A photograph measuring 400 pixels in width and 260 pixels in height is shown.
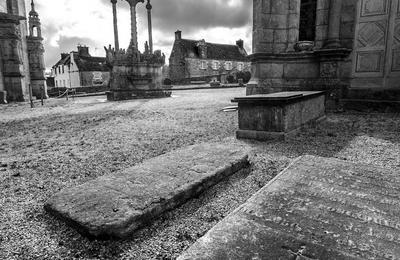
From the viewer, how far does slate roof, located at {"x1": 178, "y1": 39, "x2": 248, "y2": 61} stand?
5128 centimetres

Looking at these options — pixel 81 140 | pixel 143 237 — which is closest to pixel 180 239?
pixel 143 237

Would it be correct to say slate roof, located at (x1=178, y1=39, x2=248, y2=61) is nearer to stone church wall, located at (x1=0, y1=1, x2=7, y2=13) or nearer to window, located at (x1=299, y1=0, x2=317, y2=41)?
stone church wall, located at (x1=0, y1=1, x2=7, y2=13)

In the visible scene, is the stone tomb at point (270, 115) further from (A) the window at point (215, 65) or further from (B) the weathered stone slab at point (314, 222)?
(A) the window at point (215, 65)

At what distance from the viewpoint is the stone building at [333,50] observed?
6.93 meters

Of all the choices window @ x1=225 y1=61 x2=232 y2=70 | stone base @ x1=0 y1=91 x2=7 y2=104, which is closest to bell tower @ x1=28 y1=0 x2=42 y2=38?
stone base @ x1=0 y1=91 x2=7 y2=104

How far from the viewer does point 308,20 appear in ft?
29.5

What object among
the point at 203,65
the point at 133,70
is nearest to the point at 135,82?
the point at 133,70

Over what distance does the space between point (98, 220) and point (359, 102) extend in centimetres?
781

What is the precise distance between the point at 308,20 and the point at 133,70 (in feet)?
31.6

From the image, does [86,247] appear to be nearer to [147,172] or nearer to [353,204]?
[147,172]

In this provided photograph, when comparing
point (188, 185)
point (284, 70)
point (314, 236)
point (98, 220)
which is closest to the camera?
point (314, 236)

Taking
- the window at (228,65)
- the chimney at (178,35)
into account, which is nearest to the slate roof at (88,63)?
the chimney at (178,35)

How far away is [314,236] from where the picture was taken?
4.75 feet

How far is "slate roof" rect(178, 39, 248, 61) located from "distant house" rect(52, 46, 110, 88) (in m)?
15.7
